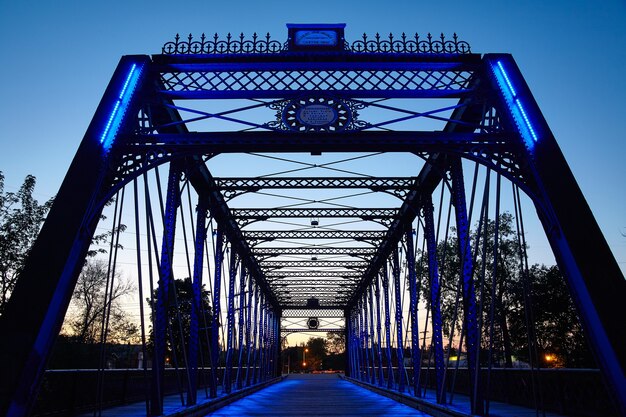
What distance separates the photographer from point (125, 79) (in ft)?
31.2

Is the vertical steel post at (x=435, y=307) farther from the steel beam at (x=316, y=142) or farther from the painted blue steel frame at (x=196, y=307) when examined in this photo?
the painted blue steel frame at (x=196, y=307)

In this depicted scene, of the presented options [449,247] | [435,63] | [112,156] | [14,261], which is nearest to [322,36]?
[435,63]

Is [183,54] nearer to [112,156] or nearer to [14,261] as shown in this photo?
[112,156]

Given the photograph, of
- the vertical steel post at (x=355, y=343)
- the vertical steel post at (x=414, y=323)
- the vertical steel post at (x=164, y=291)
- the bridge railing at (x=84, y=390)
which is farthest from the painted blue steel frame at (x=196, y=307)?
the vertical steel post at (x=355, y=343)

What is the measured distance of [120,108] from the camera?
9.12m

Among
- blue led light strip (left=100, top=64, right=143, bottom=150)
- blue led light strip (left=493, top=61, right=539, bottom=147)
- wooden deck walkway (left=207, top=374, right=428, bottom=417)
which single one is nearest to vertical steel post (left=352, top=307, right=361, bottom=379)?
wooden deck walkway (left=207, top=374, right=428, bottom=417)

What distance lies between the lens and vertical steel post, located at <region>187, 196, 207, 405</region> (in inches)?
509

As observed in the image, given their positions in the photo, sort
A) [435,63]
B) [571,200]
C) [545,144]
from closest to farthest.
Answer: [571,200]
[545,144]
[435,63]

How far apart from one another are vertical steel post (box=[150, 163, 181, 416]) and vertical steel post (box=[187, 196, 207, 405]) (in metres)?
1.93

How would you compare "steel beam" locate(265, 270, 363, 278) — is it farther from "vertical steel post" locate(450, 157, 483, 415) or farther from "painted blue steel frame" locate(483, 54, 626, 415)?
"painted blue steel frame" locate(483, 54, 626, 415)

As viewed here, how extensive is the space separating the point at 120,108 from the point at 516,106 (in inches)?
287

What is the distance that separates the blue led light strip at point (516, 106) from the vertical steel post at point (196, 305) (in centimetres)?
877

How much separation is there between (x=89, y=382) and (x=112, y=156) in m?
5.76

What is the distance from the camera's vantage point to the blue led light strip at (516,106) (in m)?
8.57
